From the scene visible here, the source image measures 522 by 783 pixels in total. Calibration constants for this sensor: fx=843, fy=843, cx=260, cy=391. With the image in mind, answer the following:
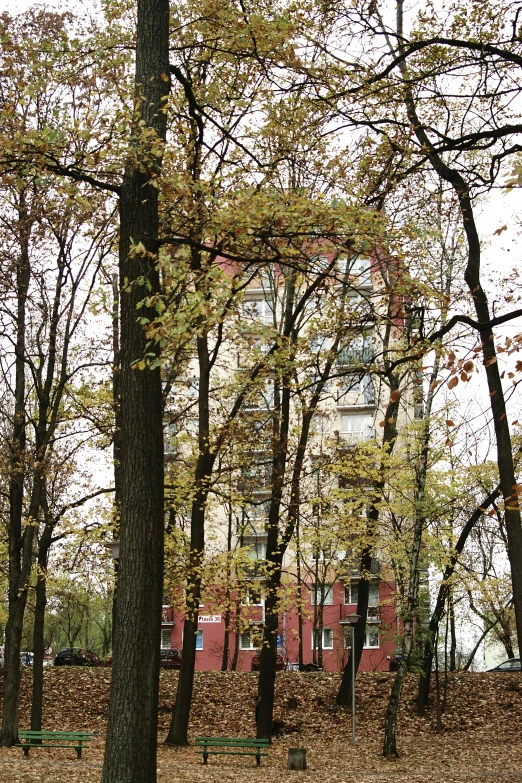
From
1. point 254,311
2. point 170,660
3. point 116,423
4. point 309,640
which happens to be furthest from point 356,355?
point 309,640

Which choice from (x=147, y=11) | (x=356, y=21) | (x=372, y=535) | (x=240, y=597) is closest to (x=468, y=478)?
(x=372, y=535)

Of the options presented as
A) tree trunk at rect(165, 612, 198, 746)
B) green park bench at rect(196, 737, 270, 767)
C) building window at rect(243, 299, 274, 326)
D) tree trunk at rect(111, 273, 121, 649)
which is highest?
building window at rect(243, 299, 274, 326)

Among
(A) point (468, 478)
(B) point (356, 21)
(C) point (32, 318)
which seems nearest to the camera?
(B) point (356, 21)

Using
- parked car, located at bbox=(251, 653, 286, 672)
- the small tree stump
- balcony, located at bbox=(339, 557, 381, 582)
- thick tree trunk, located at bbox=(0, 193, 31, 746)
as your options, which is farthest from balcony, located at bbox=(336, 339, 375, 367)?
parked car, located at bbox=(251, 653, 286, 672)

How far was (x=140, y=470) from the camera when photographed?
26.0ft

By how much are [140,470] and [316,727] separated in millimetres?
15649

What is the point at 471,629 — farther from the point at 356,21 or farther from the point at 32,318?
the point at 356,21

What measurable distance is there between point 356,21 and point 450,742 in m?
16.3

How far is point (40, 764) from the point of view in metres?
13.4

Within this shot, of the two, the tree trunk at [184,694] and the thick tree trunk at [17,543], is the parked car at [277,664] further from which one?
the thick tree trunk at [17,543]

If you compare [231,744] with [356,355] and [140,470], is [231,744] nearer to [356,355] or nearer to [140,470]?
[140,470]

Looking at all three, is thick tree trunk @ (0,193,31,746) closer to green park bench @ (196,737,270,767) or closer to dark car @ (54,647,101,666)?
green park bench @ (196,737,270,767)

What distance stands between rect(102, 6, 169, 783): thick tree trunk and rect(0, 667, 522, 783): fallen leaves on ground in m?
4.20

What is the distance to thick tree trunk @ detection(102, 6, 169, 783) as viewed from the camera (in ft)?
24.3
